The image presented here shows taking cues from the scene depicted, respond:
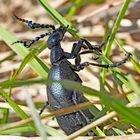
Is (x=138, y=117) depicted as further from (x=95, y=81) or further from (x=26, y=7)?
(x=26, y=7)

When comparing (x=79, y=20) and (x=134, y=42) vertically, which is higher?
(x=79, y=20)

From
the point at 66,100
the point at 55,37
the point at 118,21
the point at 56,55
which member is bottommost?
the point at 66,100

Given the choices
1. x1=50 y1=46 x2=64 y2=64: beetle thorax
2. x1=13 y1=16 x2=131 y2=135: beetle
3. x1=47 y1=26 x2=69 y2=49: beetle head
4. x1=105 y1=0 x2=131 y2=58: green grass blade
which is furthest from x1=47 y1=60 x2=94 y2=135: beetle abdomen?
x1=105 y1=0 x2=131 y2=58: green grass blade

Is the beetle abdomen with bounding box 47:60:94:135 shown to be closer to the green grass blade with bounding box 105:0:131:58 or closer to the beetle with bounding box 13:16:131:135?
the beetle with bounding box 13:16:131:135

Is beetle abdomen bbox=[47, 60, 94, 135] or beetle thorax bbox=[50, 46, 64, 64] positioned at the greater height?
beetle thorax bbox=[50, 46, 64, 64]

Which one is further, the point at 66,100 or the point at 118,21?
the point at 66,100

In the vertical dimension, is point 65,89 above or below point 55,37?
below

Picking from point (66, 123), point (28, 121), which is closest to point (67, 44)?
point (66, 123)

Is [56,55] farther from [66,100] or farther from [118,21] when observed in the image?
[118,21]

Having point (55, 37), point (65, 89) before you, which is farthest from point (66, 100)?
point (55, 37)

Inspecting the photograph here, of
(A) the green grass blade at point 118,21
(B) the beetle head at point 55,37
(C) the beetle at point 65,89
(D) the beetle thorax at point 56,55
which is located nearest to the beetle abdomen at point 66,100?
(C) the beetle at point 65,89

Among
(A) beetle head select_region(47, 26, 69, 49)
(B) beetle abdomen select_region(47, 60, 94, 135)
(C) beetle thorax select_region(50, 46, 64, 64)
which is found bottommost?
(B) beetle abdomen select_region(47, 60, 94, 135)
